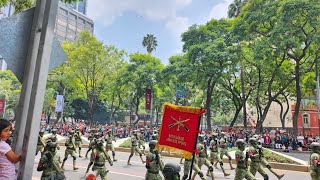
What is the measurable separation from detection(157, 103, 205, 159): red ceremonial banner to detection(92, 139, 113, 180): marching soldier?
4.01 meters

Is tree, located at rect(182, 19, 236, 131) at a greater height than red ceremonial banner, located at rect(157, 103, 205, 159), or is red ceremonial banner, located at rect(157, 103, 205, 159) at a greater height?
tree, located at rect(182, 19, 236, 131)

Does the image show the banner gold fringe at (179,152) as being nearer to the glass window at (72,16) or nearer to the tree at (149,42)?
the tree at (149,42)

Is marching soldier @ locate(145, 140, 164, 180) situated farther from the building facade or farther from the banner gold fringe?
the building facade

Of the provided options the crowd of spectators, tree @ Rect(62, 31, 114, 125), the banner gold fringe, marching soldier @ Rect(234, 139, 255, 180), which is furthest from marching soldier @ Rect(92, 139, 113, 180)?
tree @ Rect(62, 31, 114, 125)

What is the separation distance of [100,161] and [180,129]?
485 centimetres

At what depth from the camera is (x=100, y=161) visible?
344 inches

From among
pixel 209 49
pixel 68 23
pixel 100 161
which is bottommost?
pixel 100 161

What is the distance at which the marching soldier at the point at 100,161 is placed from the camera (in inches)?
337

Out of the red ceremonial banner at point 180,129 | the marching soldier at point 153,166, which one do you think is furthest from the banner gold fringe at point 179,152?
the marching soldier at point 153,166

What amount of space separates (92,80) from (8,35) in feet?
104

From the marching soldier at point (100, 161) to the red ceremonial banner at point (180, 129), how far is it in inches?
158

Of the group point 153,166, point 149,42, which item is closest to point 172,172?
point 153,166

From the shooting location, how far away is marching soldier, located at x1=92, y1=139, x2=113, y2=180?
8572 mm

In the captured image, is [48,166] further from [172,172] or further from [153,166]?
[172,172]
